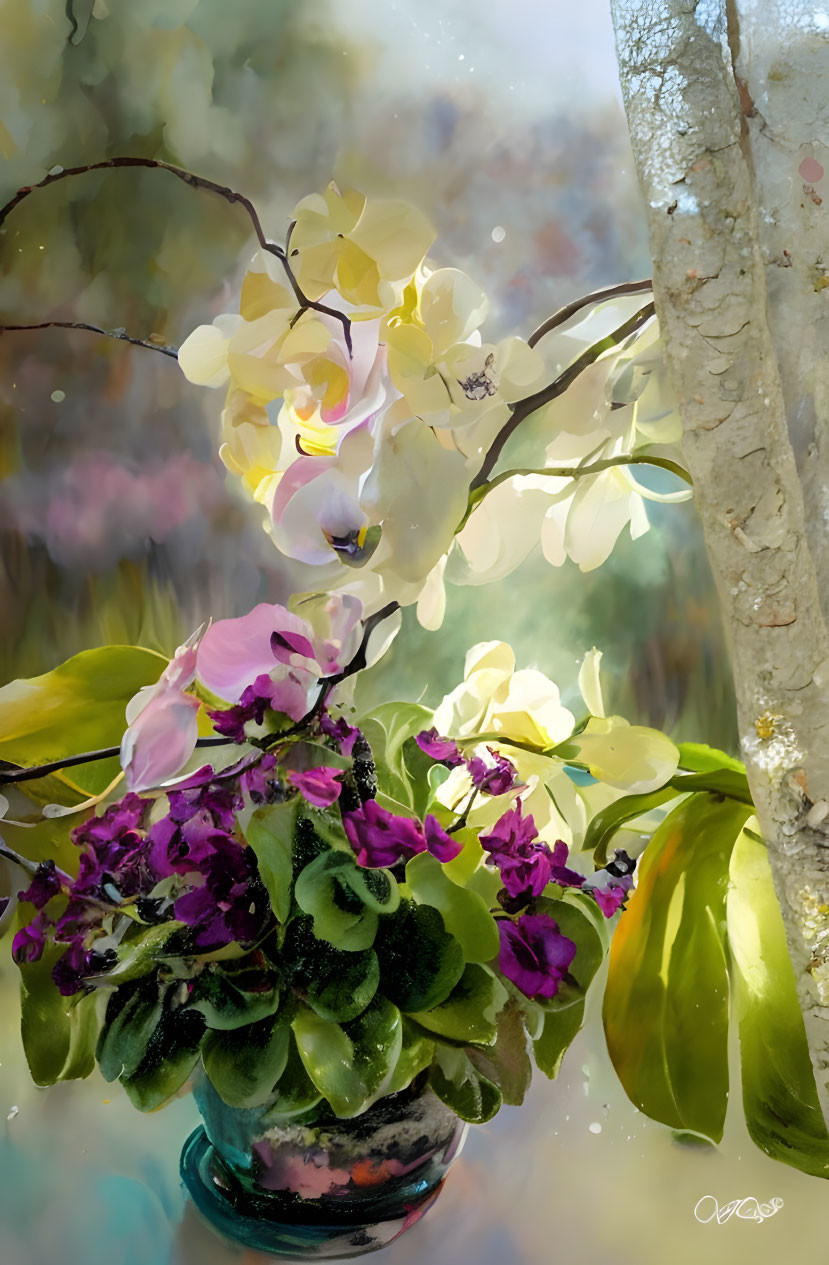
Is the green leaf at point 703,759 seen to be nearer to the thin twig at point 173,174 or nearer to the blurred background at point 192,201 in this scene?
the blurred background at point 192,201

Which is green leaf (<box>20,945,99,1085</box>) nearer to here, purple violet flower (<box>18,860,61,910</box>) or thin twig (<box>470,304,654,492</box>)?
purple violet flower (<box>18,860,61,910</box>)

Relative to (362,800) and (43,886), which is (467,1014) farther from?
(43,886)

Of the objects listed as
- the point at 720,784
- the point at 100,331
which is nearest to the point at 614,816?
the point at 720,784

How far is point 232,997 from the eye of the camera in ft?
1.39

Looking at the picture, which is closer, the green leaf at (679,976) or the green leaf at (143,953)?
the green leaf at (143,953)

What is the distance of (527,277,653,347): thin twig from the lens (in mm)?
540

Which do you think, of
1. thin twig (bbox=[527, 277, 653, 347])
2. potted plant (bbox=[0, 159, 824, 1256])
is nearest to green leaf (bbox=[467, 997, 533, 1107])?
potted plant (bbox=[0, 159, 824, 1256])

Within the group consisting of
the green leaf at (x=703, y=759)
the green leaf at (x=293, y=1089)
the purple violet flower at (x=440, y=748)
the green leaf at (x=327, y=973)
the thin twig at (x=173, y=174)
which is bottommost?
the green leaf at (x=293, y=1089)

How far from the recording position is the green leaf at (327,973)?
1.38 feet

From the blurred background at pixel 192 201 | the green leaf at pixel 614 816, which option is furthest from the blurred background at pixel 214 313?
the green leaf at pixel 614 816

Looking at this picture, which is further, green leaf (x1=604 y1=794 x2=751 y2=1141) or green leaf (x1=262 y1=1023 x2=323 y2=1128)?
green leaf (x1=604 y1=794 x2=751 y2=1141)

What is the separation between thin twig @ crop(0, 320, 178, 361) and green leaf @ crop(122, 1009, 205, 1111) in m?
0.34

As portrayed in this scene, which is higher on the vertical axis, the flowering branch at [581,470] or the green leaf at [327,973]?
the flowering branch at [581,470]
